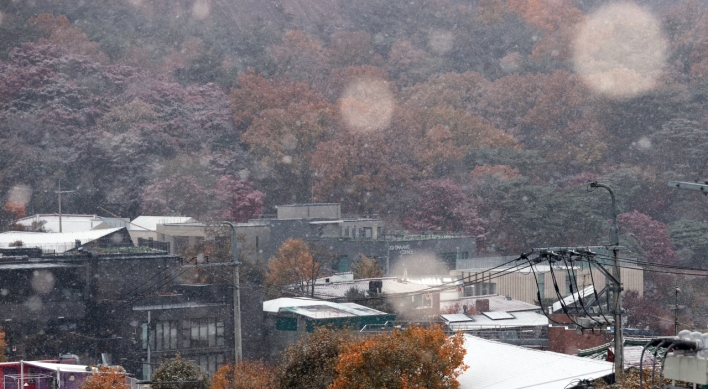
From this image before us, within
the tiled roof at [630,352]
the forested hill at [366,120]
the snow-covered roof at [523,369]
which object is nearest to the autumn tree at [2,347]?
the snow-covered roof at [523,369]

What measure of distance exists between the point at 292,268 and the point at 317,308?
16.8m

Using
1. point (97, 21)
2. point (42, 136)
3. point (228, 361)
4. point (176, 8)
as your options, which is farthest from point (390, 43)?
point (228, 361)

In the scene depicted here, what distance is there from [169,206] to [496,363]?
156 feet

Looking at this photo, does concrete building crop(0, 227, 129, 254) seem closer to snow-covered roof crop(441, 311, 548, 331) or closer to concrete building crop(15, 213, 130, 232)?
concrete building crop(15, 213, 130, 232)

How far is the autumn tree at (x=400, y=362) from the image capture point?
63.6ft

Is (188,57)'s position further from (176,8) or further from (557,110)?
(557,110)

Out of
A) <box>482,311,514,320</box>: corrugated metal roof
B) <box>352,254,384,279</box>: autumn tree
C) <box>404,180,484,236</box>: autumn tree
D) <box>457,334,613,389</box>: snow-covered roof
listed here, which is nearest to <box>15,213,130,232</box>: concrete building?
<box>352,254,384,279</box>: autumn tree

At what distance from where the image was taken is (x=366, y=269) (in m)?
52.0

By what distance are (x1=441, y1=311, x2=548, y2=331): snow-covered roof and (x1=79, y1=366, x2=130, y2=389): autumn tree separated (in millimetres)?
14546

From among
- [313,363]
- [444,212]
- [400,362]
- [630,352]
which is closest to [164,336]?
[313,363]

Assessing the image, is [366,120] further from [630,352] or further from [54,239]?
[630,352]

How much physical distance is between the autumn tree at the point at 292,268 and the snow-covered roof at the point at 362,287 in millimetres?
2974

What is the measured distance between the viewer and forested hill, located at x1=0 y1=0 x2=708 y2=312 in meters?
68.6

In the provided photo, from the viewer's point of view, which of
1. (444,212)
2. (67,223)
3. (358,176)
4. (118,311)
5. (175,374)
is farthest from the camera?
(358,176)
